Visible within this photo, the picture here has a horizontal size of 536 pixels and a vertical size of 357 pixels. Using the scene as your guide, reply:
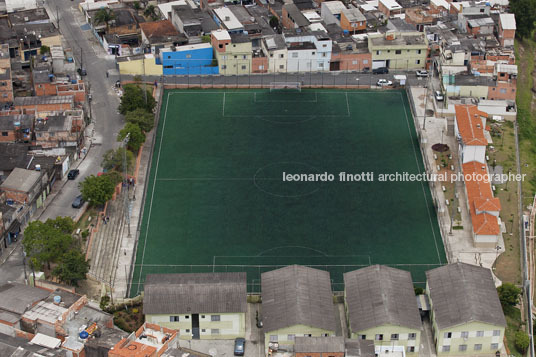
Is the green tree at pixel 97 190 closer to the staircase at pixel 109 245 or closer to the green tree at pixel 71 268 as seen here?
the staircase at pixel 109 245

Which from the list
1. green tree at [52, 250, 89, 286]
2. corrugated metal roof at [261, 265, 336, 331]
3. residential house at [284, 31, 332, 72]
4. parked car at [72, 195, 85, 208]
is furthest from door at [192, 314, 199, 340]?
residential house at [284, 31, 332, 72]

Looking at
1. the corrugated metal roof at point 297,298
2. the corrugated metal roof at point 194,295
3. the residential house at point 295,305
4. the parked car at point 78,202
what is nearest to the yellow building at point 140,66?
the parked car at point 78,202

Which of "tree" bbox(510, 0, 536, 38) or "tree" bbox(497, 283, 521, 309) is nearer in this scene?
"tree" bbox(497, 283, 521, 309)

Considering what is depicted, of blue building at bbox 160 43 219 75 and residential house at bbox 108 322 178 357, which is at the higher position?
blue building at bbox 160 43 219 75

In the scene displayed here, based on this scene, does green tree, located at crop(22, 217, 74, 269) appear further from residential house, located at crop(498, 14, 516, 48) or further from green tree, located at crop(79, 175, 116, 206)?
residential house, located at crop(498, 14, 516, 48)

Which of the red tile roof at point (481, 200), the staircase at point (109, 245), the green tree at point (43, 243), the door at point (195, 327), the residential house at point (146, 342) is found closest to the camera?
the residential house at point (146, 342)

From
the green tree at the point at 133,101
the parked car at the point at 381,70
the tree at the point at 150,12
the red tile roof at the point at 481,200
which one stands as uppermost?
the tree at the point at 150,12

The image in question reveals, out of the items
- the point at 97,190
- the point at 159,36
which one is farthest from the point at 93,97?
the point at 97,190
